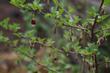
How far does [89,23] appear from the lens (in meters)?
1.74

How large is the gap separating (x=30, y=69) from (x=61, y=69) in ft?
0.63

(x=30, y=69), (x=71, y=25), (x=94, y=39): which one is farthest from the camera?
(x=30, y=69)

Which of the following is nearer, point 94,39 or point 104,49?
point 94,39

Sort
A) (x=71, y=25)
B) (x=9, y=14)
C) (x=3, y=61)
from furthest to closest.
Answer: (x=9, y=14) → (x=3, y=61) → (x=71, y=25)

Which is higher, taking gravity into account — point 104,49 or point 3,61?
point 104,49

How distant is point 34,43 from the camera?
1916 millimetres

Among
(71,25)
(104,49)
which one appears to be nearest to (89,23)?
(71,25)

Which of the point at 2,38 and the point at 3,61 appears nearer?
the point at 2,38

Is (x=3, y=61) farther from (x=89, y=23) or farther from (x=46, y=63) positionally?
(x=89, y=23)

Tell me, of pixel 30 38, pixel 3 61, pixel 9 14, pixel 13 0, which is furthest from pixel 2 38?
pixel 9 14

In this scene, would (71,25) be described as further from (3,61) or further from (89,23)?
(3,61)

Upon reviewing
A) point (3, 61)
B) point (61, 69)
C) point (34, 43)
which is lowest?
point (3, 61)

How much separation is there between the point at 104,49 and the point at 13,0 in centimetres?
144

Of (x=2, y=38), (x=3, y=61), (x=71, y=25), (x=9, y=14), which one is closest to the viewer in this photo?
(x=71, y=25)
